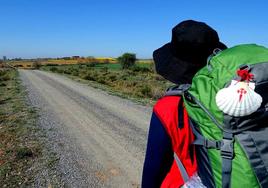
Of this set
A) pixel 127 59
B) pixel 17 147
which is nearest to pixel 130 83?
pixel 17 147

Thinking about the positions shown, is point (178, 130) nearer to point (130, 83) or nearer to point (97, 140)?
point (97, 140)

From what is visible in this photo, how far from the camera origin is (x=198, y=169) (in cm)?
161

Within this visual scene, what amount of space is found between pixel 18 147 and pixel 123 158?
226 centimetres

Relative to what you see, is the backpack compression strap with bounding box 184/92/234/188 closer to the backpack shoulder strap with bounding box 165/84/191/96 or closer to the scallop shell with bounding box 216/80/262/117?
the scallop shell with bounding box 216/80/262/117

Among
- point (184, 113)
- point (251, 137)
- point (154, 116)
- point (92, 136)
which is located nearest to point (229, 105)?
point (251, 137)

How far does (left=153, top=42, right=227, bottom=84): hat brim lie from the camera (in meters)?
1.73

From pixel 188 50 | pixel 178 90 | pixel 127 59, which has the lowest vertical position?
pixel 127 59

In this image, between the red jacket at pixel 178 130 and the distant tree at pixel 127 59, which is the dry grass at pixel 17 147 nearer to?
the red jacket at pixel 178 130

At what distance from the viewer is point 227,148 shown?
56.1 inches

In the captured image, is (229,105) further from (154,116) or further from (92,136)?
(92,136)

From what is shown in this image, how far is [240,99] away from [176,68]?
1.38 feet

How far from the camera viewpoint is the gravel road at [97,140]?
5824 millimetres

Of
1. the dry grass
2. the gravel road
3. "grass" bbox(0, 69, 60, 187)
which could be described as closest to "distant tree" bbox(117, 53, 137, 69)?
the gravel road

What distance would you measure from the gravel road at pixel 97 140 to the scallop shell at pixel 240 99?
4257mm
